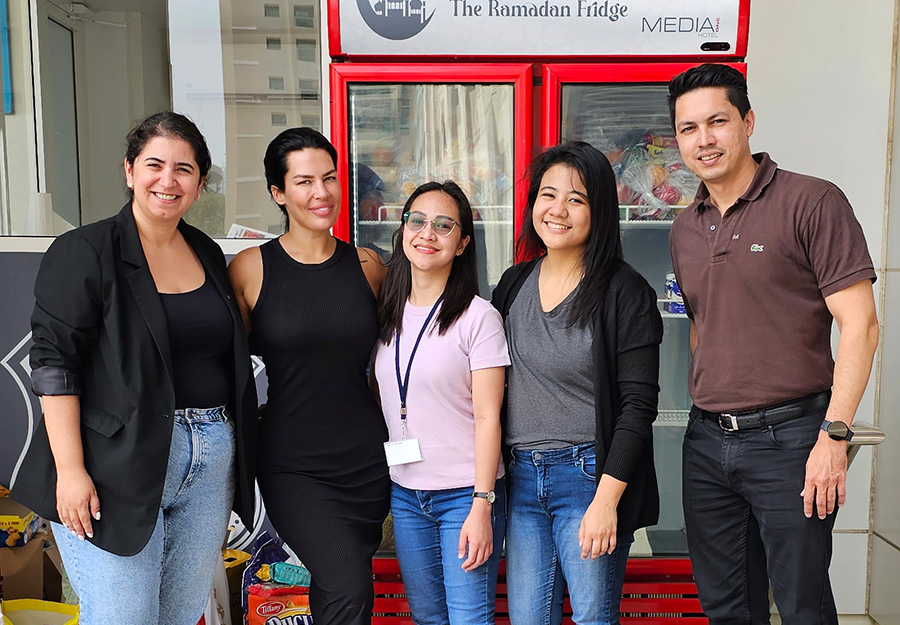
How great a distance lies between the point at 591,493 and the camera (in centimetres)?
183

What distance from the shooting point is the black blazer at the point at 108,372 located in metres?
1.63

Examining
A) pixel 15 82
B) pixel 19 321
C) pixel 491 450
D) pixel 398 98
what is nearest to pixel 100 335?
pixel 491 450

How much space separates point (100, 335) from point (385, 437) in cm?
77

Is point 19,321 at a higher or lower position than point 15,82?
lower

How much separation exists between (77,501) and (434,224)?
1.06 meters

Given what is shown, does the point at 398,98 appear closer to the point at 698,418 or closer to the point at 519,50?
the point at 519,50

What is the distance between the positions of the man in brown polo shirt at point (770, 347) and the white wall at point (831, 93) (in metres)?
1.44

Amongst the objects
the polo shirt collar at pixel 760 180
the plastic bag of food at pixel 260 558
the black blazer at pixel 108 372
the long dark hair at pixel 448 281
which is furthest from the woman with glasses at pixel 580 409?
the plastic bag of food at pixel 260 558

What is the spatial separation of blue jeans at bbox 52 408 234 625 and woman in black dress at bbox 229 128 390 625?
6.5 inches

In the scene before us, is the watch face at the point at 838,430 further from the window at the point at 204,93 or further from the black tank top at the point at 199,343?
the window at the point at 204,93

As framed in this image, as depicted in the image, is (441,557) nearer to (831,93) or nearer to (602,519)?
(602,519)

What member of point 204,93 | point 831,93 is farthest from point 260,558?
point 831,93

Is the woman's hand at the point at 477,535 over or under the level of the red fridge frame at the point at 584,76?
under

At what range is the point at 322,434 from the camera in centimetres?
197
